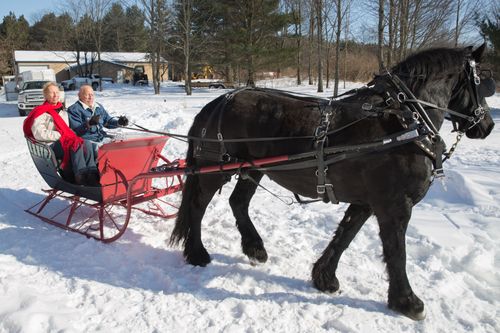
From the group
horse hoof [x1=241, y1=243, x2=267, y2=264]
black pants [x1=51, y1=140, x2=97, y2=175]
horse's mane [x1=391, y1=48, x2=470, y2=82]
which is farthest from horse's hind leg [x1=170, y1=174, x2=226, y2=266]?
horse's mane [x1=391, y1=48, x2=470, y2=82]

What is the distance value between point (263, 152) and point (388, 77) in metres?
1.13

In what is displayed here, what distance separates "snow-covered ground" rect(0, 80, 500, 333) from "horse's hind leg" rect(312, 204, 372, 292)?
94 mm

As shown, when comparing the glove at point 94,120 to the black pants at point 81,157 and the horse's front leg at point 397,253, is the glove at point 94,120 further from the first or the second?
the horse's front leg at point 397,253

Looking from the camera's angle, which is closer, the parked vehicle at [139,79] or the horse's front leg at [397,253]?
Result: the horse's front leg at [397,253]

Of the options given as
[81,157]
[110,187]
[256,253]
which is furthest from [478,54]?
[81,157]

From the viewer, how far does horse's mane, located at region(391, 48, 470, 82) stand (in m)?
2.94

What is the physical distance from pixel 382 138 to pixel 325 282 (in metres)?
1.28

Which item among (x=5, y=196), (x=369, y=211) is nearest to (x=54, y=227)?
(x=5, y=196)

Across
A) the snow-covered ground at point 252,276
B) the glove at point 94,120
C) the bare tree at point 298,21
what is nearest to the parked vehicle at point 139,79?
the bare tree at point 298,21

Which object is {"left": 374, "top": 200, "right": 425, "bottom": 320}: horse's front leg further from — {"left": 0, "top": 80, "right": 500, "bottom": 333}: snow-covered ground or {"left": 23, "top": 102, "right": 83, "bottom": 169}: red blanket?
{"left": 23, "top": 102, "right": 83, "bottom": 169}: red blanket

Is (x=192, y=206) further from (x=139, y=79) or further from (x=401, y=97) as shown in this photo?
(x=139, y=79)

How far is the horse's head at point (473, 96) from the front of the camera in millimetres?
2918

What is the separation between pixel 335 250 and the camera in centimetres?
347

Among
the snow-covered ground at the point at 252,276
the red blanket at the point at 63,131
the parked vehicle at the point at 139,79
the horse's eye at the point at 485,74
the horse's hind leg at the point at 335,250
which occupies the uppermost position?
the parked vehicle at the point at 139,79
